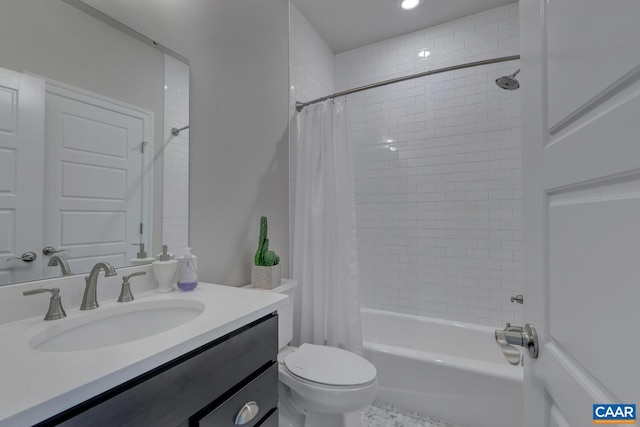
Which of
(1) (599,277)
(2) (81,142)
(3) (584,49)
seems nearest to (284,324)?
(2) (81,142)

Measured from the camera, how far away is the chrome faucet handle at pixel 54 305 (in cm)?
78

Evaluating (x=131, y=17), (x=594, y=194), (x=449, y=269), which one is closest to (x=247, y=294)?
(x=594, y=194)

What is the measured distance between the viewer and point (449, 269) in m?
2.30

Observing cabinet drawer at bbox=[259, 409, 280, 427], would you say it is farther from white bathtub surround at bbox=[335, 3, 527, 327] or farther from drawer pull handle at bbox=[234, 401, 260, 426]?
white bathtub surround at bbox=[335, 3, 527, 327]

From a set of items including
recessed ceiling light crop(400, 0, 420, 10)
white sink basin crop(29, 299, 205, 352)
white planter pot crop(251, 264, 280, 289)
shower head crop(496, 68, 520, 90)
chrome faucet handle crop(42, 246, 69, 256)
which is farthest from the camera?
recessed ceiling light crop(400, 0, 420, 10)

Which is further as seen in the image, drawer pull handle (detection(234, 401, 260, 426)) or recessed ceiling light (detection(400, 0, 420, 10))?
recessed ceiling light (detection(400, 0, 420, 10))

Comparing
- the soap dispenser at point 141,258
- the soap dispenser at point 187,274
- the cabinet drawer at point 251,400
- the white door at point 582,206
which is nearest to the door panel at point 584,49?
the white door at point 582,206

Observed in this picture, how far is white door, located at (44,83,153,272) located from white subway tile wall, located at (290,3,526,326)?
1.15 m

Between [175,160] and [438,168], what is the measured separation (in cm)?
198

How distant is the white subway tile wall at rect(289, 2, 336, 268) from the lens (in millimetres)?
2096

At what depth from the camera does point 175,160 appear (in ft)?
4.10

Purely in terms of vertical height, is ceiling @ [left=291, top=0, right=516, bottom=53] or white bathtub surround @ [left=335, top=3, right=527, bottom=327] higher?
ceiling @ [left=291, top=0, right=516, bottom=53]

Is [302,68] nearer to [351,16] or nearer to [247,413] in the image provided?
[351,16]

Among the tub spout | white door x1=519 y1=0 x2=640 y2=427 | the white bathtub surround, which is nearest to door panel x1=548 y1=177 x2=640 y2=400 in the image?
white door x1=519 y1=0 x2=640 y2=427
